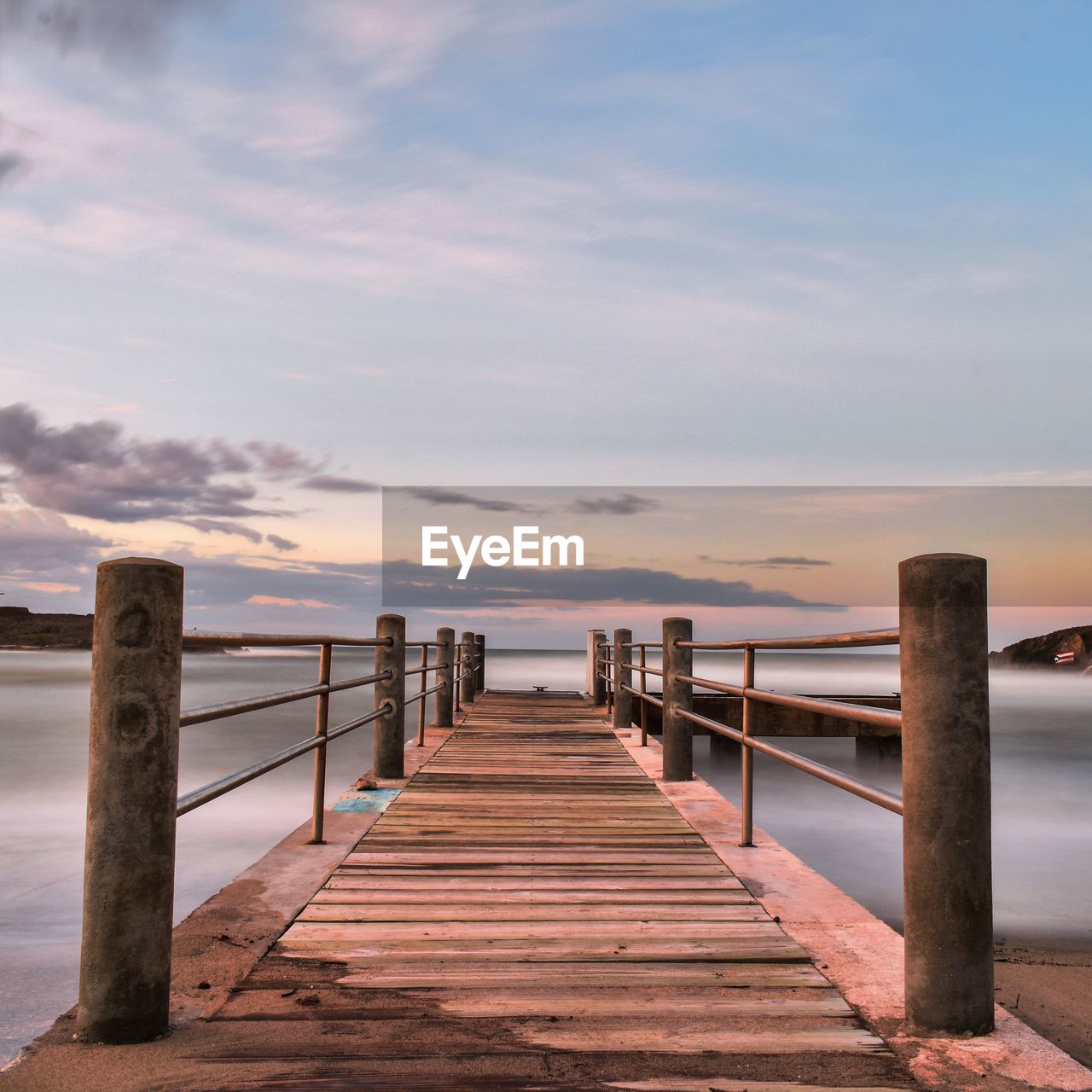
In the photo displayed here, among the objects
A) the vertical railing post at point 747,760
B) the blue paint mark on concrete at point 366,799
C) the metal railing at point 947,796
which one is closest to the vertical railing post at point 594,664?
the blue paint mark on concrete at point 366,799

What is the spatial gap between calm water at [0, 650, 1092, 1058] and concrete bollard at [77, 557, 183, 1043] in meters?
0.79

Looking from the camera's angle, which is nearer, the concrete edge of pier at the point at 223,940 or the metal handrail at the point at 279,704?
the concrete edge of pier at the point at 223,940

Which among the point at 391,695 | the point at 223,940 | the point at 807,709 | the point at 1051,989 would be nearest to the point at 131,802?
the point at 223,940

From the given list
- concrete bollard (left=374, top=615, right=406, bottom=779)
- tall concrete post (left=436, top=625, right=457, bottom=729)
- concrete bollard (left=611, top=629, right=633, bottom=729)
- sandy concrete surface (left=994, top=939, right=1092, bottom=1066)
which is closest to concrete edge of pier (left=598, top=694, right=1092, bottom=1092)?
sandy concrete surface (left=994, top=939, right=1092, bottom=1066)

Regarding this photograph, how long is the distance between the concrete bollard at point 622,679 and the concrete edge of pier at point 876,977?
15.7ft

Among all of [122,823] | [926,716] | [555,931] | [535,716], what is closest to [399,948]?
[555,931]

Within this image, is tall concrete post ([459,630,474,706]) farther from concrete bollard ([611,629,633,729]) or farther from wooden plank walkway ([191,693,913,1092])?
wooden plank walkway ([191,693,913,1092])

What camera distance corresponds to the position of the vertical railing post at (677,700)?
6.21 m

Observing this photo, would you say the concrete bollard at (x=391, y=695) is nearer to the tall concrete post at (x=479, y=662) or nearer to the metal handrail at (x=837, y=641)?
the metal handrail at (x=837, y=641)

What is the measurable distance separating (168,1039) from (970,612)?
2.23 meters

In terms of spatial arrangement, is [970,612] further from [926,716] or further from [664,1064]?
[664,1064]

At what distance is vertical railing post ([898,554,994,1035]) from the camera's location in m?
2.21

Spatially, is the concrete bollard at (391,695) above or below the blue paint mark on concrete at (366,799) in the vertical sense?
above

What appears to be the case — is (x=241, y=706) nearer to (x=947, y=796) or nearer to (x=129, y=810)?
(x=129, y=810)
